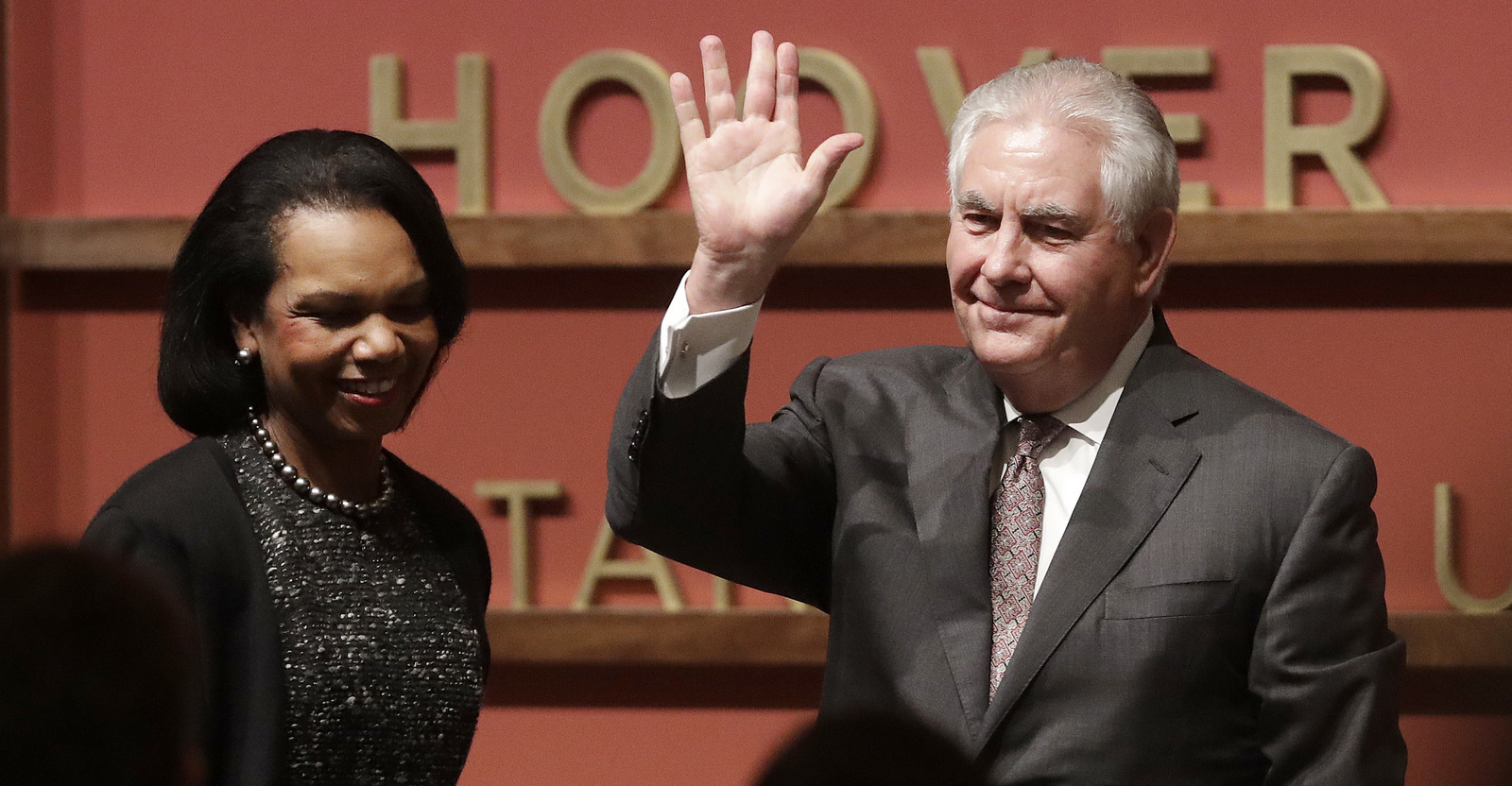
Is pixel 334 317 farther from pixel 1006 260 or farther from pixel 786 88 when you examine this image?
pixel 1006 260

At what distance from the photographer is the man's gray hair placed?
1.87m

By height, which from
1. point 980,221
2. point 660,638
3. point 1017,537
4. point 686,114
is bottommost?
point 660,638

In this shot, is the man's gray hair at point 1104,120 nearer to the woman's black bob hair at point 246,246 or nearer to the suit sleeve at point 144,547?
the woman's black bob hair at point 246,246

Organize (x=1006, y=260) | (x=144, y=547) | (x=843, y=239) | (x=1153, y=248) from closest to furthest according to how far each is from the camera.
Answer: (x=144, y=547) → (x=1006, y=260) → (x=1153, y=248) → (x=843, y=239)

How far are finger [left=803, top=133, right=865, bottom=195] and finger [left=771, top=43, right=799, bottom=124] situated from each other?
79 millimetres

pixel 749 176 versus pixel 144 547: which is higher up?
pixel 749 176

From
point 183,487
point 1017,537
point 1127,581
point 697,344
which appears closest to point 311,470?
point 183,487

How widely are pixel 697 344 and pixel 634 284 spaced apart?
140 centimetres

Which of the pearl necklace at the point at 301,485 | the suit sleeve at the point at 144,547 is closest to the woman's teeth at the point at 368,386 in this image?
the pearl necklace at the point at 301,485

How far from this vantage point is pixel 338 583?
173 cm

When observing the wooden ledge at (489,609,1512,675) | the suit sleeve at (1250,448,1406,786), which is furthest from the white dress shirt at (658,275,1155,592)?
the wooden ledge at (489,609,1512,675)

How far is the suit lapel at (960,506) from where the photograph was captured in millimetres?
1832

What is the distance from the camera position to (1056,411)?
195cm

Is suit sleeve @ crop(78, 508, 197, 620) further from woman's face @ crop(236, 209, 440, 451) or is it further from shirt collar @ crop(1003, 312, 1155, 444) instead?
shirt collar @ crop(1003, 312, 1155, 444)
